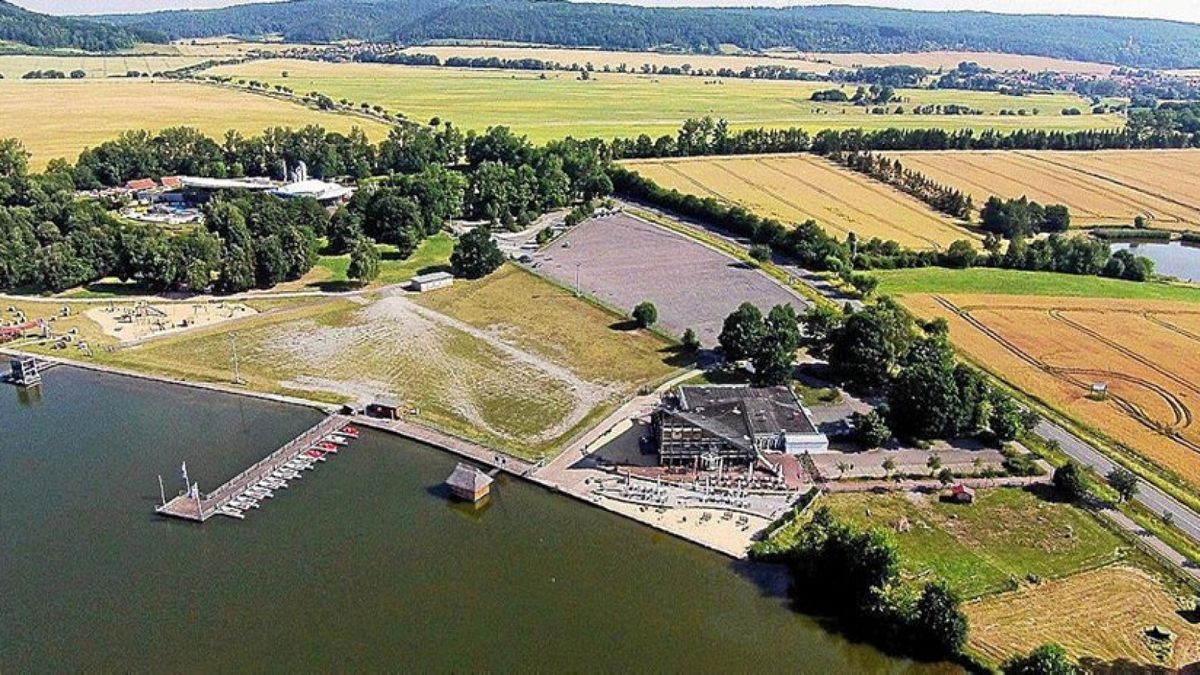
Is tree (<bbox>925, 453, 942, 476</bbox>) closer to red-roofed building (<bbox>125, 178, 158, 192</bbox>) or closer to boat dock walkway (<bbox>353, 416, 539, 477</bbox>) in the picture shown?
boat dock walkway (<bbox>353, 416, 539, 477</bbox>)

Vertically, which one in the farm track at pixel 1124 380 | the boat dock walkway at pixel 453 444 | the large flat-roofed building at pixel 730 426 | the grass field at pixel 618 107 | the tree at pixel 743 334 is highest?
the grass field at pixel 618 107

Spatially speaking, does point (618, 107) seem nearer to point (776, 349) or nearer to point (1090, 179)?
point (1090, 179)

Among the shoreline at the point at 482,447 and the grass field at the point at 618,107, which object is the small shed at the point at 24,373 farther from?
the grass field at the point at 618,107

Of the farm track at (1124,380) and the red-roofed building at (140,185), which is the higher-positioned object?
the red-roofed building at (140,185)

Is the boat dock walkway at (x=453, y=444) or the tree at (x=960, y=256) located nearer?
the boat dock walkway at (x=453, y=444)

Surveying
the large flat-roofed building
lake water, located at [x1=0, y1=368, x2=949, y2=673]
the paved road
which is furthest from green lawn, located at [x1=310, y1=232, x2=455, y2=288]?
the paved road

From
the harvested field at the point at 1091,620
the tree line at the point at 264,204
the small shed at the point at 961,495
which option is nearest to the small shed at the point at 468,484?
the harvested field at the point at 1091,620
